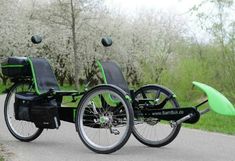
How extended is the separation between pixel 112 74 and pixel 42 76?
3.59 feet

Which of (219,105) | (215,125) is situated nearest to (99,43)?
(215,125)

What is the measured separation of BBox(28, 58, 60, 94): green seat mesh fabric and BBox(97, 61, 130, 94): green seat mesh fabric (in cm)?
93

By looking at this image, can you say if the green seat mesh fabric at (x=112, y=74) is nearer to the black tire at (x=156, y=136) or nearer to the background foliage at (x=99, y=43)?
the black tire at (x=156, y=136)

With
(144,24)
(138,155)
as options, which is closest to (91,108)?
(138,155)

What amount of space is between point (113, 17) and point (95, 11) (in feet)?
24.4

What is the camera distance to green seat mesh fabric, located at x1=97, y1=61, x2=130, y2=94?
6293mm

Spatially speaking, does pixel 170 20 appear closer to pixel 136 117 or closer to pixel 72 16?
pixel 72 16

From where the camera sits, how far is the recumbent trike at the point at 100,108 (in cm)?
569

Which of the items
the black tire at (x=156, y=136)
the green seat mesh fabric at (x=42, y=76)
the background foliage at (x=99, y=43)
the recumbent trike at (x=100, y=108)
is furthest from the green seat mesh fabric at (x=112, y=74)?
the background foliage at (x=99, y=43)

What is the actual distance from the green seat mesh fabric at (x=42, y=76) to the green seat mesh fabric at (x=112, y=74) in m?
0.93

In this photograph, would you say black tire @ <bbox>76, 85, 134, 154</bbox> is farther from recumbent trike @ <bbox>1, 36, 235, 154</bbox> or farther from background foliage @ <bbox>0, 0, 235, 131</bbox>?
background foliage @ <bbox>0, 0, 235, 131</bbox>

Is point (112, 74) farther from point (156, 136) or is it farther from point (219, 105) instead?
point (219, 105)

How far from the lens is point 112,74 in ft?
20.9

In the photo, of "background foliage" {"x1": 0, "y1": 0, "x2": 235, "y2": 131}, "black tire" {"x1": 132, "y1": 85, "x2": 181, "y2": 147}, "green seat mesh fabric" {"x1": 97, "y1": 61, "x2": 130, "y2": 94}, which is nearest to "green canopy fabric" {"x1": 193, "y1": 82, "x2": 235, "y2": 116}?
"black tire" {"x1": 132, "y1": 85, "x2": 181, "y2": 147}
